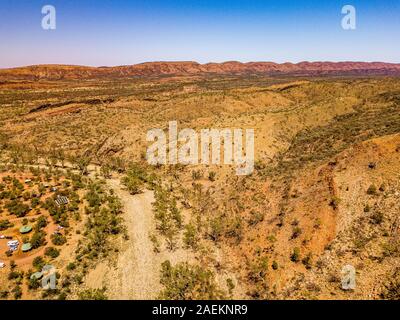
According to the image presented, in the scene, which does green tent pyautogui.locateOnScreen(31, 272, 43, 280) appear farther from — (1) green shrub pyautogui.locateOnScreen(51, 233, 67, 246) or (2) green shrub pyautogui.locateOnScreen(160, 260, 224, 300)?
(2) green shrub pyautogui.locateOnScreen(160, 260, 224, 300)

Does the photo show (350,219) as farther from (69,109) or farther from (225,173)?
(69,109)

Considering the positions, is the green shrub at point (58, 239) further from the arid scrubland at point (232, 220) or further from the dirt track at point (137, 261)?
the dirt track at point (137, 261)

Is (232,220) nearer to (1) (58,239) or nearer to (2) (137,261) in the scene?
(2) (137,261)

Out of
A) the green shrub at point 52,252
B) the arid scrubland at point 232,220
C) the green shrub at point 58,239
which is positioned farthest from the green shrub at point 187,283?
the green shrub at point 58,239

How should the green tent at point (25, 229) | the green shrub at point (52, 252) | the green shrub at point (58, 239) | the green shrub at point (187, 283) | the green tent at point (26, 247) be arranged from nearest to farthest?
the green shrub at point (187, 283) < the green shrub at point (52, 252) < the green tent at point (26, 247) < the green shrub at point (58, 239) < the green tent at point (25, 229)

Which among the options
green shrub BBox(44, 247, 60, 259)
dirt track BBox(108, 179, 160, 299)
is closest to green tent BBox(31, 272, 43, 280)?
green shrub BBox(44, 247, 60, 259)

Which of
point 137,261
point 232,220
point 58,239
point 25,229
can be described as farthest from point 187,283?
point 25,229

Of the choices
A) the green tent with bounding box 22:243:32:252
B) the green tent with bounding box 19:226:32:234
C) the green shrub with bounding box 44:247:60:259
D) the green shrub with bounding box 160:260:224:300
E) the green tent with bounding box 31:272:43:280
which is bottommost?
the green shrub with bounding box 160:260:224:300

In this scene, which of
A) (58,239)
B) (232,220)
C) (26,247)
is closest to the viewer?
(26,247)

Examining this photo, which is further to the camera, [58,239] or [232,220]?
[232,220]

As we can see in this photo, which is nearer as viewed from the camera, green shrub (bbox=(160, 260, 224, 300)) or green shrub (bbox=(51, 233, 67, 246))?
green shrub (bbox=(160, 260, 224, 300))
